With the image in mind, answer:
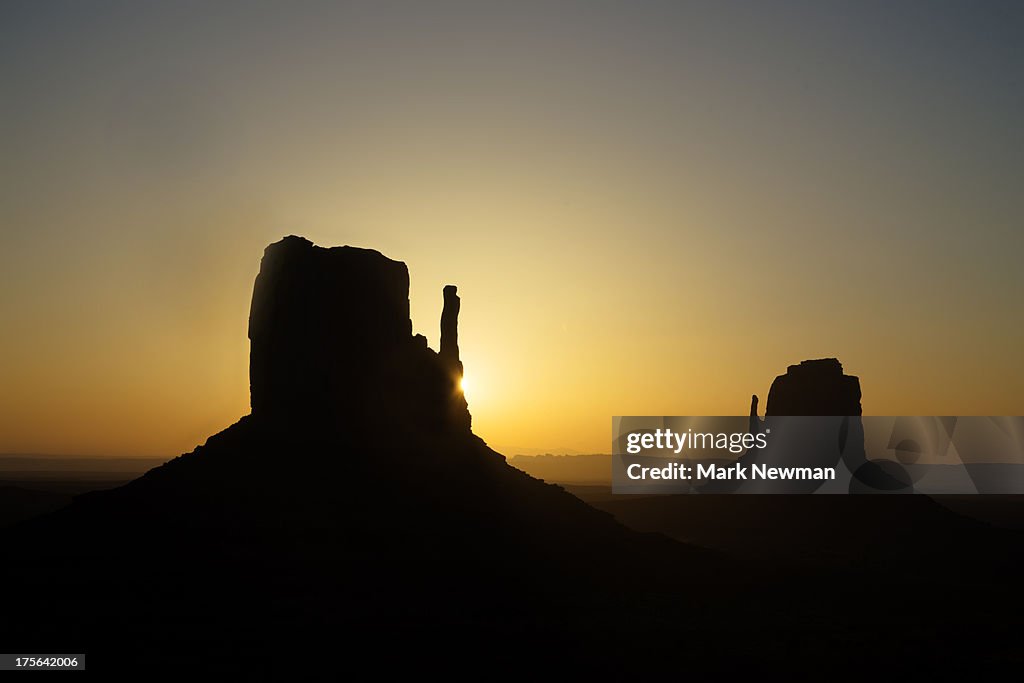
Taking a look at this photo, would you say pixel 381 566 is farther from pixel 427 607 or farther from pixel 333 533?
pixel 427 607

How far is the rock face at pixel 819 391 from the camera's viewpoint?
445 ft

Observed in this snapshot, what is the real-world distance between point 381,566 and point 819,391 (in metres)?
101

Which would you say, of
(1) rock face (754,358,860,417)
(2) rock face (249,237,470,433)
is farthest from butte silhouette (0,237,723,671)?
(1) rock face (754,358,860,417)

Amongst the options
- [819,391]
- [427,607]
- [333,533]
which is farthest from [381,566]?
[819,391]

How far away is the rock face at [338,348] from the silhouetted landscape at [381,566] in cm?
17

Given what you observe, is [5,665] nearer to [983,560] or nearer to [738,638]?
[738,638]

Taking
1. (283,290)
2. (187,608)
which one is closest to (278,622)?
(187,608)

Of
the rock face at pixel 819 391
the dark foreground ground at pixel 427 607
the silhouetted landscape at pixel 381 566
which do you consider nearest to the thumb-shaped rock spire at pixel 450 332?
the silhouetted landscape at pixel 381 566

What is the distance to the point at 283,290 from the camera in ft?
221

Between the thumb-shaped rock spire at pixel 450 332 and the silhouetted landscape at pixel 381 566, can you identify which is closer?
the silhouetted landscape at pixel 381 566

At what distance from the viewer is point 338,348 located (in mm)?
66188

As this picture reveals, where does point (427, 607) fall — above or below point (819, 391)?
below

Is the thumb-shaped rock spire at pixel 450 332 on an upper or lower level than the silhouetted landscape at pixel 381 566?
upper

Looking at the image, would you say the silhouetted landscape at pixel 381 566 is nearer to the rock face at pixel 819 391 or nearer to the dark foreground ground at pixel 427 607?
the dark foreground ground at pixel 427 607
